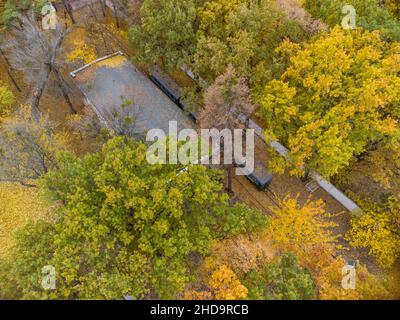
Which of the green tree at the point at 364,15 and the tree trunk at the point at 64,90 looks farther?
the tree trunk at the point at 64,90

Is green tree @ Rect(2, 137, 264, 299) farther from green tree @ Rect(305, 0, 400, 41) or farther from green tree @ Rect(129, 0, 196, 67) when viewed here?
green tree @ Rect(305, 0, 400, 41)

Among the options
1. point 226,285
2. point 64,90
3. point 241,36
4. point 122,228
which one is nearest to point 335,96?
point 241,36

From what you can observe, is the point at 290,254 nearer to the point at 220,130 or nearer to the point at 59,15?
the point at 220,130

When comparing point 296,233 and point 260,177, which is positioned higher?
point 260,177

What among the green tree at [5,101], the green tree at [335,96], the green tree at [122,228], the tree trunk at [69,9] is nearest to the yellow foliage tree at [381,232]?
the green tree at [335,96]

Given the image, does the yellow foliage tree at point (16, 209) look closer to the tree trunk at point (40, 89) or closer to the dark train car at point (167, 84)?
the tree trunk at point (40, 89)

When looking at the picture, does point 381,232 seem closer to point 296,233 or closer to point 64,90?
point 296,233

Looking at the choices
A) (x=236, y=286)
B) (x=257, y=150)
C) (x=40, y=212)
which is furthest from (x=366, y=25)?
(x=40, y=212)
